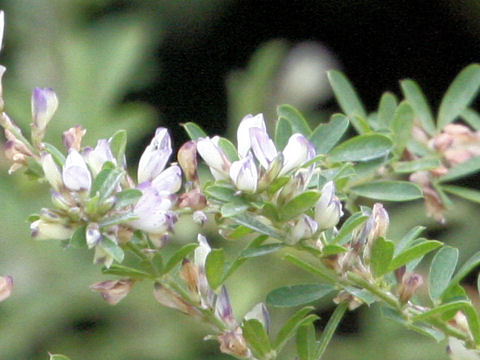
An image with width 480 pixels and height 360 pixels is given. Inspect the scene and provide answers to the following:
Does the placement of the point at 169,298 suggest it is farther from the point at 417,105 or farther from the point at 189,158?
the point at 417,105

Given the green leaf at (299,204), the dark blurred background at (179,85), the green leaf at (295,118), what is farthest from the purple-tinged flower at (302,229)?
the dark blurred background at (179,85)

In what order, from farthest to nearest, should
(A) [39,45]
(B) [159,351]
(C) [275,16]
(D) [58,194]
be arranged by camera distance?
(C) [275,16] < (A) [39,45] < (B) [159,351] < (D) [58,194]

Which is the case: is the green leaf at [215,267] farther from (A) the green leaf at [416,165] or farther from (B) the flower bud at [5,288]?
(A) the green leaf at [416,165]

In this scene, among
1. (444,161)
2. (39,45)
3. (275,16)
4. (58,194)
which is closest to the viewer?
(58,194)

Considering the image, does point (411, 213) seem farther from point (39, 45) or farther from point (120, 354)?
point (39, 45)

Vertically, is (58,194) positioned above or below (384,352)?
above

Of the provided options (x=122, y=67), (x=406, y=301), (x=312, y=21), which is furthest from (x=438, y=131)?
(x=312, y=21)
